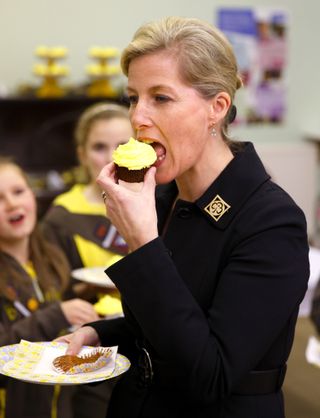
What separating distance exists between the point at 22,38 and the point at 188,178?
400 centimetres

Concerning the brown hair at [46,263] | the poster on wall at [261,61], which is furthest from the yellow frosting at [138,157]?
the poster on wall at [261,61]

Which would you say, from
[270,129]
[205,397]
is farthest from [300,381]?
[270,129]

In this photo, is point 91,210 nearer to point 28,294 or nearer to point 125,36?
point 28,294

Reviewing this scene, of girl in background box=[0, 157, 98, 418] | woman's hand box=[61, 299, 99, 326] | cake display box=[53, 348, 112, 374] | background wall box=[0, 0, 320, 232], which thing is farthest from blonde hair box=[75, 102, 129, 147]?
background wall box=[0, 0, 320, 232]

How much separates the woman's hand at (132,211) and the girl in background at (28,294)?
38.6 inches

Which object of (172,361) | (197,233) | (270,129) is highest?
(197,233)

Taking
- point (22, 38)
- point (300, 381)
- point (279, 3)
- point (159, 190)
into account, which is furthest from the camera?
point (279, 3)

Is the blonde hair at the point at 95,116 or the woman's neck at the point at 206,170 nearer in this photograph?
the woman's neck at the point at 206,170

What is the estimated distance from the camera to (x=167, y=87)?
1363 mm

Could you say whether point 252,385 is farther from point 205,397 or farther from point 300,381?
point 300,381

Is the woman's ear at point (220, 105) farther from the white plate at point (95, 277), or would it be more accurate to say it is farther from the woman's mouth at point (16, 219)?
the woman's mouth at point (16, 219)

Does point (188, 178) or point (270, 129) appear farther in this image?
point (270, 129)

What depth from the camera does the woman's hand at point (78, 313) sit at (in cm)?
226

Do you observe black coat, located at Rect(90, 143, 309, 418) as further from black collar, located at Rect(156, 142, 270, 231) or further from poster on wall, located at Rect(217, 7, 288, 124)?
poster on wall, located at Rect(217, 7, 288, 124)
